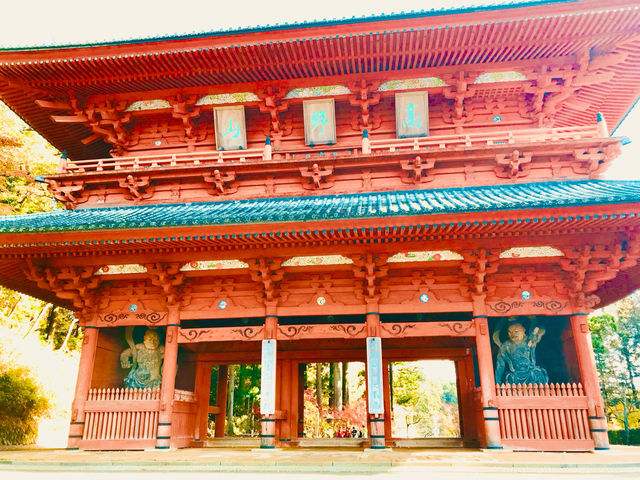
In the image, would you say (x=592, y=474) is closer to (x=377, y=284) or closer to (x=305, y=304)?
(x=377, y=284)

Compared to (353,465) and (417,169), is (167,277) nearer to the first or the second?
(353,465)

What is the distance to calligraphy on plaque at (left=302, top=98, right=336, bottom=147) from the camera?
12.0 m

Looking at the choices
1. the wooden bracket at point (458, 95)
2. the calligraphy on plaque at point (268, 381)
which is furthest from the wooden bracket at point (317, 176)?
the calligraphy on plaque at point (268, 381)

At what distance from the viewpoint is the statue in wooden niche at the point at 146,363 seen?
36.2 feet

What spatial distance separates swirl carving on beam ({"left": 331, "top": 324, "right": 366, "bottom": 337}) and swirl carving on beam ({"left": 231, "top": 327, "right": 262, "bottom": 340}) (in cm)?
174

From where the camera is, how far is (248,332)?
33.6 feet

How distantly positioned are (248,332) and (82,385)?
3958 millimetres

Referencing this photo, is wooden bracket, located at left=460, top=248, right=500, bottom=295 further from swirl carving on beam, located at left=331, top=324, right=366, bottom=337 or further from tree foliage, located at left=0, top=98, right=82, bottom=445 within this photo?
tree foliage, located at left=0, top=98, right=82, bottom=445

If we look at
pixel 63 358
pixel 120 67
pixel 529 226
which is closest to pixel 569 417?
pixel 529 226

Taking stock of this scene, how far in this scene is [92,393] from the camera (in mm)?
10266

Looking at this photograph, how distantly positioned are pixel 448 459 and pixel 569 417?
3.36 meters

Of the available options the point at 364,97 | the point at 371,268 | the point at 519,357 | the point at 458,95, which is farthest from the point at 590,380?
the point at 364,97

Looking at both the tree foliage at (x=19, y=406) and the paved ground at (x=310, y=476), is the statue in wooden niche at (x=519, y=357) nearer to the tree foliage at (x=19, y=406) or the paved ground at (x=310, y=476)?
the paved ground at (x=310, y=476)

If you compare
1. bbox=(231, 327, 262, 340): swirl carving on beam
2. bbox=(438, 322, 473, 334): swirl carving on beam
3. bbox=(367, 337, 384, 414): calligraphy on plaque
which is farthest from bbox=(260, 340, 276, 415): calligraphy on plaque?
bbox=(438, 322, 473, 334): swirl carving on beam
